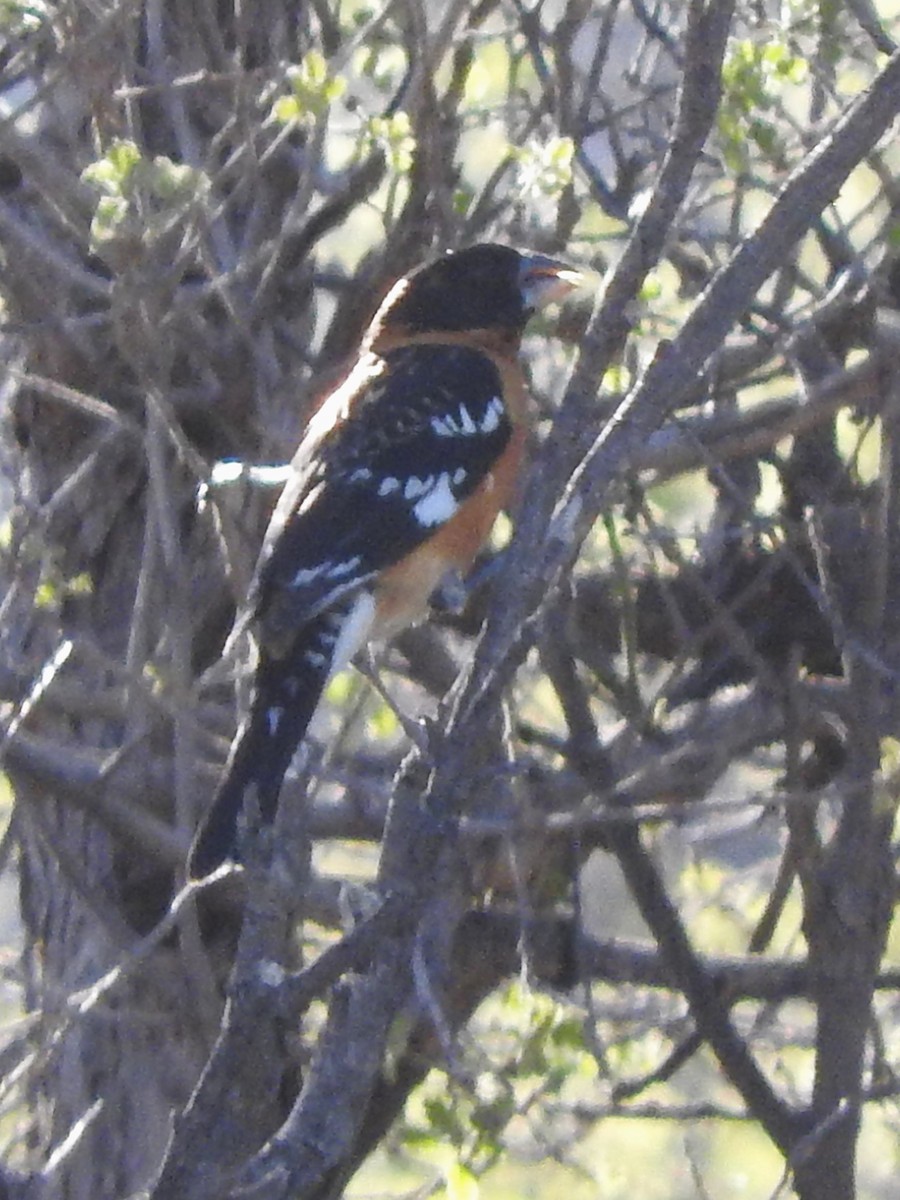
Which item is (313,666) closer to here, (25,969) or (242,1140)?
(25,969)

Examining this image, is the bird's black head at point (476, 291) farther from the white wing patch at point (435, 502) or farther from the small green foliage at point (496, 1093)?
the small green foliage at point (496, 1093)

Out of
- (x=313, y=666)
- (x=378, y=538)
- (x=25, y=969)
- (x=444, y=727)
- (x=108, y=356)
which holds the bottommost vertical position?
(x=25, y=969)

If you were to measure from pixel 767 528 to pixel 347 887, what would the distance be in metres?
0.99

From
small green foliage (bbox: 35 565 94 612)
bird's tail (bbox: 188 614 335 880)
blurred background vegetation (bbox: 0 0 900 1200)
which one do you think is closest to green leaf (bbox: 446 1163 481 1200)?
blurred background vegetation (bbox: 0 0 900 1200)

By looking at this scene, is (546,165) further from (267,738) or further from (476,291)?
(267,738)

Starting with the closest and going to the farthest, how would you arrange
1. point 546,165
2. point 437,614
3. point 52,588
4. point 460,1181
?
point 460,1181 < point 546,165 < point 52,588 < point 437,614

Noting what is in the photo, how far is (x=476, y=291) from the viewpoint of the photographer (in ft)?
13.0

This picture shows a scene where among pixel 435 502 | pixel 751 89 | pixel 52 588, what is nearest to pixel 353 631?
pixel 435 502

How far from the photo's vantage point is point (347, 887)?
3.06 metres

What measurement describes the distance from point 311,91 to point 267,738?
3.14ft

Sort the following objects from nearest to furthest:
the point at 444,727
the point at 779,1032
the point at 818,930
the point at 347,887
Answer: the point at 444,727 → the point at 347,887 → the point at 818,930 → the point at 779,1032

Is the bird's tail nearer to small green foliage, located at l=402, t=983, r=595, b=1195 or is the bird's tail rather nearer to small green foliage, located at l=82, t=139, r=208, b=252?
small green foliage, located at l=402, t=983, r=595, b=1195

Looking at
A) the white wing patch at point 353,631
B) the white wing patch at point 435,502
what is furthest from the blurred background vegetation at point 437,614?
the white wing patch at point 435,502

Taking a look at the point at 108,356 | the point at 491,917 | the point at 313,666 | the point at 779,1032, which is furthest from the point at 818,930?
the point at 108,356
